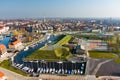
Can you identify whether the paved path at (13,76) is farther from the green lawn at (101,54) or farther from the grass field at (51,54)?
the green lawn at (101,54)

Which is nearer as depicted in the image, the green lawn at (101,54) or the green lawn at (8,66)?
the green lawn at (8,66)

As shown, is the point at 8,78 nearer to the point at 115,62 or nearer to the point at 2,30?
the point at 115,62

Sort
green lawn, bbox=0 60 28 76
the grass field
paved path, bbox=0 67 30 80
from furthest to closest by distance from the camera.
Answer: the grass field → green lawn, bbox=0 60 28 76 → paved path, bbox=0 67 30 80

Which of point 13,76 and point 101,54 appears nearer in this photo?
point 13,76

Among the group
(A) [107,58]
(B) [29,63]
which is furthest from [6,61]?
(A) [107,58]

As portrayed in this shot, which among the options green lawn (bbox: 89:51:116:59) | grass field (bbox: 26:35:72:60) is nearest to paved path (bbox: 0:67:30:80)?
grass field (bbox: 26:35:72:60)

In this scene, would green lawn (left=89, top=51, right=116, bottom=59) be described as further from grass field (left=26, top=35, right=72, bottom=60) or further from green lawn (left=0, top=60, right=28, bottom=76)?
green lawn (left=0, top=60, right=28, bottom=76)

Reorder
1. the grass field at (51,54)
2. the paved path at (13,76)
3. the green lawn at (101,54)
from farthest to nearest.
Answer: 1. the green lawn at (101,54)
2. the grass field at (51,54)
3. the paved path at (13,76)

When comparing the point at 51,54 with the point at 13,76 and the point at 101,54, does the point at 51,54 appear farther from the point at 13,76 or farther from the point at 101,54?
the point at 13,76

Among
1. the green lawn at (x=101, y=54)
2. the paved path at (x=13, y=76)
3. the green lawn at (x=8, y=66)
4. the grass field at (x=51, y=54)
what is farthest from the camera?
the green lawn at (x=101, y=54)

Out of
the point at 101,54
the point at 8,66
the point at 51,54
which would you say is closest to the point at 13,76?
the point at 8,66

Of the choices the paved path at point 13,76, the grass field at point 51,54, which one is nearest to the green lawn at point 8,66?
the paved path at point 13,76
